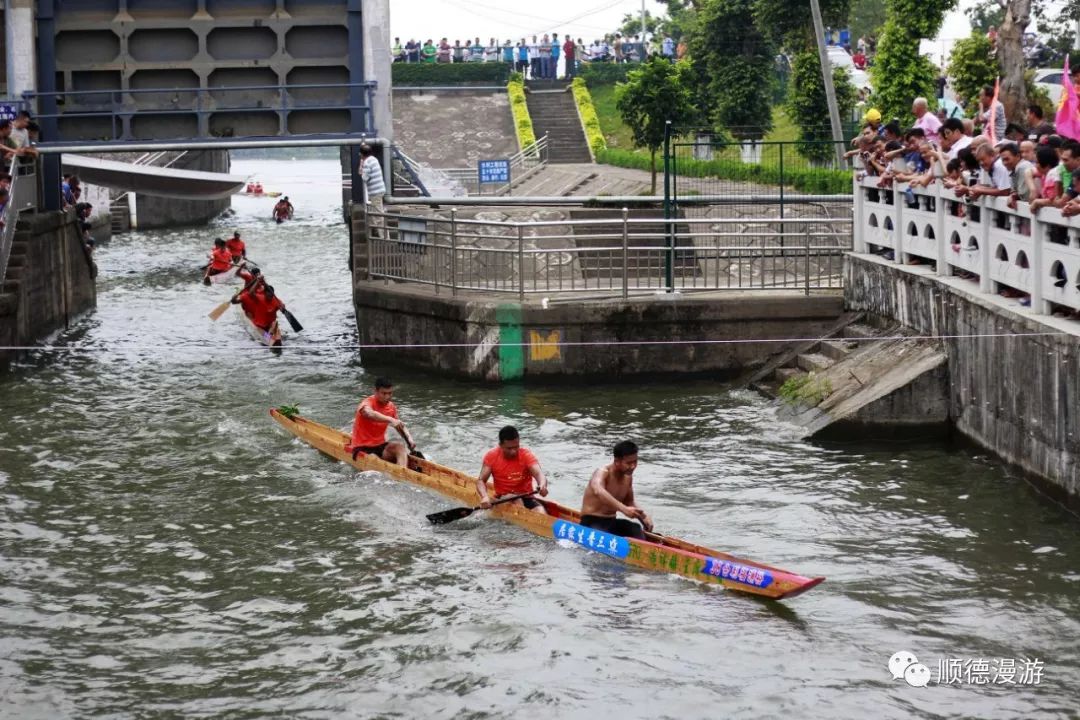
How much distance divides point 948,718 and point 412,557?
18.9 feet

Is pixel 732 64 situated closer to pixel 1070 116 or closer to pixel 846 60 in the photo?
pixel 846 60

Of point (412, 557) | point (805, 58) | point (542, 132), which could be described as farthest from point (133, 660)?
point (542, 132)

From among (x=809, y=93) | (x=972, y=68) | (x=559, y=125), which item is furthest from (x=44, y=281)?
(x=559, y=125)

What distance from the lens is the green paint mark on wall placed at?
876 inches

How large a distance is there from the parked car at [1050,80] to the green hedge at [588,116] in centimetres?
1648

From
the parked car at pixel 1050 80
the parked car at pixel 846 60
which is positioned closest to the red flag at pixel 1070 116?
the parked car at pixel 1050 80

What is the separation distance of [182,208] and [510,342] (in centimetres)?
4037

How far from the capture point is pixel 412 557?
14.8 metres

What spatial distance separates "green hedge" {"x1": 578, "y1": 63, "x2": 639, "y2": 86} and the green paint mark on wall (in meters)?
50.5

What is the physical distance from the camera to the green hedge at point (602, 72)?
235ft

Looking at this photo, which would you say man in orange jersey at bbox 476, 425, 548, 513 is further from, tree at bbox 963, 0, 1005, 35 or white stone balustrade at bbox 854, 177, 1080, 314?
tree at bbox 963, 0, 1005, 35

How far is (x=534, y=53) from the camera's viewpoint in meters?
73.1

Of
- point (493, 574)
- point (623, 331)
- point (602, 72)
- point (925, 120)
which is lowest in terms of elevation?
point (493, 574)

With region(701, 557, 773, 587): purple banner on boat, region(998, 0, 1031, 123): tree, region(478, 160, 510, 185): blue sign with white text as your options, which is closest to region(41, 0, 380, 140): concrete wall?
region(998, 0, 1031, 123): tree
